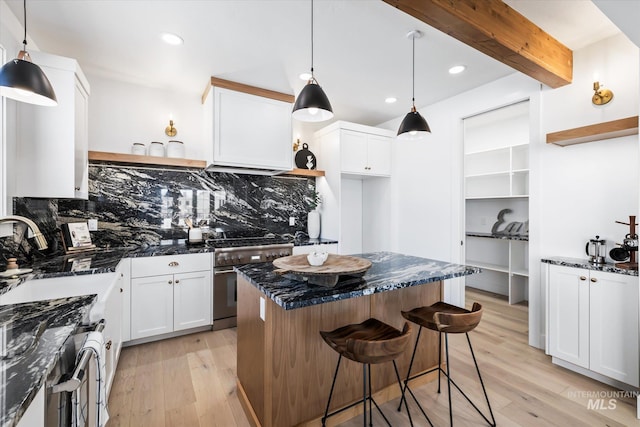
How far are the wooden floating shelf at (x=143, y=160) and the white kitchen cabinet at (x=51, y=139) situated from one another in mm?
542

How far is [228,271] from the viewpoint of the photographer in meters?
3.12

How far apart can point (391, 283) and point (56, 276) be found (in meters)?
2.16

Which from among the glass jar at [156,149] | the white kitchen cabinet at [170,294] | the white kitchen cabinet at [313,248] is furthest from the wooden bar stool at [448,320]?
the glass jar at [156,149]

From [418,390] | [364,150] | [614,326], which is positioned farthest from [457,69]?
[418,390]

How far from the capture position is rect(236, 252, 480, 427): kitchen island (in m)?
1.56

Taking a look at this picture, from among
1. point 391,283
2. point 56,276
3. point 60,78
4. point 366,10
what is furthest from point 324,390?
point 60,78

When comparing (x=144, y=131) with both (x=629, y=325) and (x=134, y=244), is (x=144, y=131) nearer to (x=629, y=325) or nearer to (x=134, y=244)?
(x=134, y=244)

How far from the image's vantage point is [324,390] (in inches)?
69.0

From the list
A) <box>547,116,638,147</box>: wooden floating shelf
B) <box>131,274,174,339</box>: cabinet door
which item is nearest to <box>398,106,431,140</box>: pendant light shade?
<box>547,116,638,147</box>: wooden floating shelf

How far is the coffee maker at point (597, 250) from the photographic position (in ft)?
7.57

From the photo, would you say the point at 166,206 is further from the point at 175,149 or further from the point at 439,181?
the point at 439,181

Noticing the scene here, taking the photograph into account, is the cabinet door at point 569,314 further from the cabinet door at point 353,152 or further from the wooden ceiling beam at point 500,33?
the cabinet door at point 353,152

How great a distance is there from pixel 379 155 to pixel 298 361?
3121mm

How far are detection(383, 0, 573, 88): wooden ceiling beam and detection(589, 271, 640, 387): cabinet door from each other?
5.45 feet
